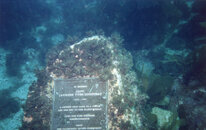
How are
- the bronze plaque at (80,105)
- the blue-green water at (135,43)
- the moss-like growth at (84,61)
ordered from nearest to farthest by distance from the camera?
the bronze plaque at (80,105) < the moss-like growth at (84,61) < the blue-green water at (135,43)

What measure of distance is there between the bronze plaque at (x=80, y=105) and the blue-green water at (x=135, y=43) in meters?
0.92

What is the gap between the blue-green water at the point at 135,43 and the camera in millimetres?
6180

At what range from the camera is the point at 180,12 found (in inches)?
412

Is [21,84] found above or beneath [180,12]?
beneath

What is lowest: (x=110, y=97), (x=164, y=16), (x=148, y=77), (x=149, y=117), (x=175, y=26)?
(x=149, y=117)

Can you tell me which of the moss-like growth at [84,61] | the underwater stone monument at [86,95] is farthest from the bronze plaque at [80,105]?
the moss-like growth at [84,61]

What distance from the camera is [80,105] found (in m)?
4.49

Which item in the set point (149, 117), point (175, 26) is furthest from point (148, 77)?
point (175, 26)

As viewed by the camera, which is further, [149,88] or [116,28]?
[116,28]

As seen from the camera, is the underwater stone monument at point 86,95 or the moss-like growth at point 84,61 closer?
the underwater stone monument at point 86,95

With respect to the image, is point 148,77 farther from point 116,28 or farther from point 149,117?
point 116,28

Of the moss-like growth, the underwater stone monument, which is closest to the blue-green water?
the underwater stone monument

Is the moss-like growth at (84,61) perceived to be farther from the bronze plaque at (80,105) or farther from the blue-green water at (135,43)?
the blue-green water at (135,43)

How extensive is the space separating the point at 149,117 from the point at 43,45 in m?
10.8
